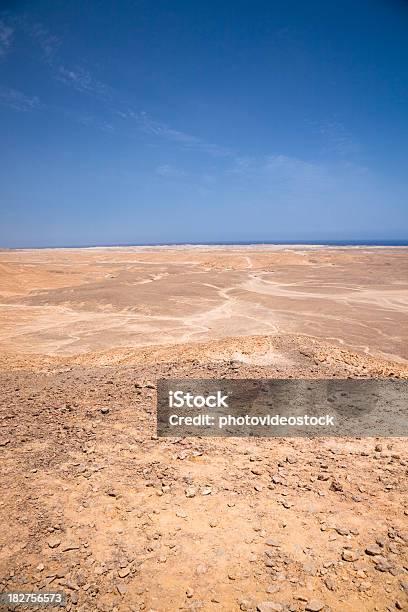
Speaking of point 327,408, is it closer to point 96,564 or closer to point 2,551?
point 96,564

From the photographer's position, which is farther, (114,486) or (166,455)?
(166,455)

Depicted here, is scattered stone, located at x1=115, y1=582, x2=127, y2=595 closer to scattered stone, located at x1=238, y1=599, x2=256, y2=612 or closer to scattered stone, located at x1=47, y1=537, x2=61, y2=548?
scattered stone, located at x1=47, y1=537, x2=61, y2=548

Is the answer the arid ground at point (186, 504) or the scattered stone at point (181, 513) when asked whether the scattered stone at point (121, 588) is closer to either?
the arid ground at point (186, 504)

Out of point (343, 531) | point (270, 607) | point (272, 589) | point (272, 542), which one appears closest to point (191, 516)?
point (272, 542)

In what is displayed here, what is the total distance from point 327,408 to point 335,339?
13.2 meters

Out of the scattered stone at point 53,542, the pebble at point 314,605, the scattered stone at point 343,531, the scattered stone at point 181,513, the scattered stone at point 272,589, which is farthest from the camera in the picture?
the scattered stone at point 181,513

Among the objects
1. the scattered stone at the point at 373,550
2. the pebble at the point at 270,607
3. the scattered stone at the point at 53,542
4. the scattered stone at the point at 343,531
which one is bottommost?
the pebble at the point at 270,607

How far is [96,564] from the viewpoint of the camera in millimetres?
4043

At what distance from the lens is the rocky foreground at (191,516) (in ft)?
12.4

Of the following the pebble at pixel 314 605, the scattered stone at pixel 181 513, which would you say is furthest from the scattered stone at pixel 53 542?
the pebble at pixel 314 605

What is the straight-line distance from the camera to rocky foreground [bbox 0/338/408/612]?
3775mm

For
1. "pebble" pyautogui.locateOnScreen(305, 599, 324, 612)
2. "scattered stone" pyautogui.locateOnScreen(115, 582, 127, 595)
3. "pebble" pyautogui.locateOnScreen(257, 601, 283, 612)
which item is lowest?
"scattered stone" pyautogui.locateOnScreen(115, 582, 127, 595)

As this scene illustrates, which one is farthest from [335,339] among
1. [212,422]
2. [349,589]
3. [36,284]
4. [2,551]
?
[36,284]

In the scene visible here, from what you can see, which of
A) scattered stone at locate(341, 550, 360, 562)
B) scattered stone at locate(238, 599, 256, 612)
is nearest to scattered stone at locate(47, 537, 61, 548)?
scattered stone at locate(238, 599, 256, 612)
